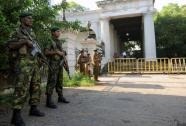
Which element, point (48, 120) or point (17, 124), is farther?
point (48, 120)

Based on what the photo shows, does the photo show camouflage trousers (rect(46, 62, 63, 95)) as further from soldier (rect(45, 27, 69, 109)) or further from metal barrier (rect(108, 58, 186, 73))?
metal barrier (rect(108, 58, 186, 73))

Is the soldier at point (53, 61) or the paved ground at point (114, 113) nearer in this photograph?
the paved ground at point (114, 113)

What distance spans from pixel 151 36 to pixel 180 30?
7.88 m

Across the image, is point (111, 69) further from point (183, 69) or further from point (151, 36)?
point (151, 36)

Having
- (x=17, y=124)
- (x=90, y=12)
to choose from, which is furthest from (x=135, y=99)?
(x=90, y=12)

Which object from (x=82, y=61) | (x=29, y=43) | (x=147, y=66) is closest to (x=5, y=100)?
(x=29, y=43)

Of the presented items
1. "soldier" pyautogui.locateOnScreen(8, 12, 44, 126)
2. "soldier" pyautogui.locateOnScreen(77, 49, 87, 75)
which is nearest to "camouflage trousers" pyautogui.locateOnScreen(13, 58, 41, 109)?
"soldier" pyautogui.locateOnScreen(8, 12, 44, 126)

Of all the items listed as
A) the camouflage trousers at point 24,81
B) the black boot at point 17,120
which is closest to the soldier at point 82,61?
the camouflage trousers at point 24,81

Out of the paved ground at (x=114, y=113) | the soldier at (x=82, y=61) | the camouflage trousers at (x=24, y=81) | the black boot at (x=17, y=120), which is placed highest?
the soldier at (x=82, y=61)

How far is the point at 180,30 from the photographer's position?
39812mm

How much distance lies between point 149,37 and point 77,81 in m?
20.8

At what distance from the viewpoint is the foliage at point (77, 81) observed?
13363mm

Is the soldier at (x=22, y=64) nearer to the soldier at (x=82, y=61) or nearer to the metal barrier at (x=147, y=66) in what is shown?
the soldier at (x=82, y=61)

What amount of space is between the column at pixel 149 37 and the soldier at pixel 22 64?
2764cm
